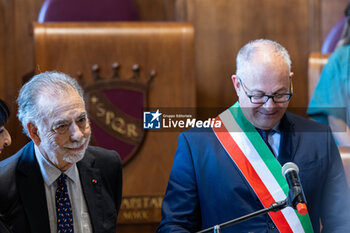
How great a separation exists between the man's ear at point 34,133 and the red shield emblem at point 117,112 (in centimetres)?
70

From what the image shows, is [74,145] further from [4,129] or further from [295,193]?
[295,193]

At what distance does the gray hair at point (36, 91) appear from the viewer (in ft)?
5.91

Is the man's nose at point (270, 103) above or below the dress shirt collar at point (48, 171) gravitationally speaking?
above

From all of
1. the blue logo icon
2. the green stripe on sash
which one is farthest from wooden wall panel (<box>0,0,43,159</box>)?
the green stripe on sash

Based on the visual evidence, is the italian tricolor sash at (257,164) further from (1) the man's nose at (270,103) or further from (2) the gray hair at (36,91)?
(2) the gray hair at (36,91)

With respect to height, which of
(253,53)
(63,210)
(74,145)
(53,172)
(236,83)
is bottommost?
(63,210)

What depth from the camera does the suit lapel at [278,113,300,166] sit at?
1.98 meters

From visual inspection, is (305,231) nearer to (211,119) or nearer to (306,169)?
(306,169)

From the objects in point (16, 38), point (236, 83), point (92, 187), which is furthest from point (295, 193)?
point (16, 38)

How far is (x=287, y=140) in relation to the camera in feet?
6.61

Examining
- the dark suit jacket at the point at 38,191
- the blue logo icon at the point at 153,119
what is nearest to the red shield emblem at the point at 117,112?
the blue logo icon at the point at 153,119

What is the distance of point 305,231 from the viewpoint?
1.93 metres

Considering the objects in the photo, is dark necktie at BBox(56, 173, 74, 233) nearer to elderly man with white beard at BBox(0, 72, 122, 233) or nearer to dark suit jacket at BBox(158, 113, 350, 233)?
elderly man with white beard at BBox(0, 72, 122, 233)

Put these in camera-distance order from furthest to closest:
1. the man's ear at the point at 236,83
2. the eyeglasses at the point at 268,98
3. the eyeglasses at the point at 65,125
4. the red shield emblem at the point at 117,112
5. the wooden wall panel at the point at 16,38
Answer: the wooden wall panel at the point at 16,38
the red shield emblem at the point at 117,112
the man's ear at the point at 236,83
the eyeglasses at the point at 268,98
the eyeglasses at the point at 65,125
